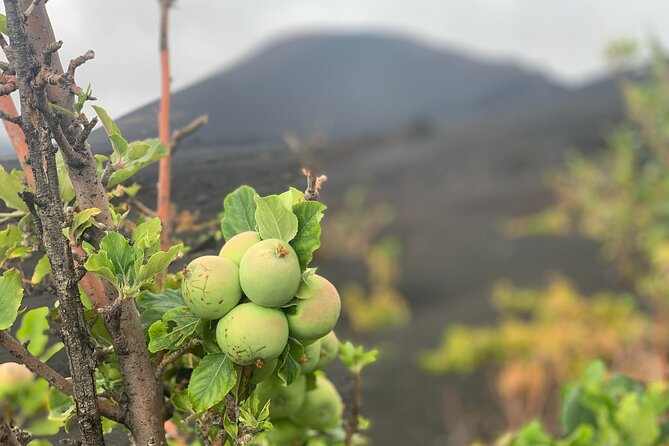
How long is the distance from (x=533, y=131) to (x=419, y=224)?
7616mm

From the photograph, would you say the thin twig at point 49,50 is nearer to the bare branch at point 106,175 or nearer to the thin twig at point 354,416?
the bare branch at point 106,175

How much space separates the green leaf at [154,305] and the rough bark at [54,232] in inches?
2.4

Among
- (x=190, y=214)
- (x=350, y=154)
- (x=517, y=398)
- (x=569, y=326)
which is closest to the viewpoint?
(x=190, y=214)

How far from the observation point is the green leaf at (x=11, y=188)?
0.60 meters

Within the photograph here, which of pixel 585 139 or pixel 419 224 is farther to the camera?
pixel 585 139

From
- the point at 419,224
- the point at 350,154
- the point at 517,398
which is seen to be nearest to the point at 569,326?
the point at 517,398

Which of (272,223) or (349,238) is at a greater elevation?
(272,223)

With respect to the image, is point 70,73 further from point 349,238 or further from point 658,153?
point 349,238

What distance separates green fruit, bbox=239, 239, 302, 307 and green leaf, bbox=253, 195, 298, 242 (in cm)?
2

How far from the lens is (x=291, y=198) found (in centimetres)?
59

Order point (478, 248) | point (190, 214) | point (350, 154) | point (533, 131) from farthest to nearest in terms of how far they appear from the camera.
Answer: point (350, 154) → point (533, 131) → point (478, 248) → point (190, 214)

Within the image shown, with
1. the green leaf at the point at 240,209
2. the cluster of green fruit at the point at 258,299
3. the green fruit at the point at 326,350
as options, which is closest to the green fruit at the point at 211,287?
the cluster of green fruit at the point at 258,299

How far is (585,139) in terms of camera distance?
1476 cm

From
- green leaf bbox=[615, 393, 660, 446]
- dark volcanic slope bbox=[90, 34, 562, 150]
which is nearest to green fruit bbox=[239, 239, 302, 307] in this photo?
green leaf bbox=[615, 393, 660, 446]
